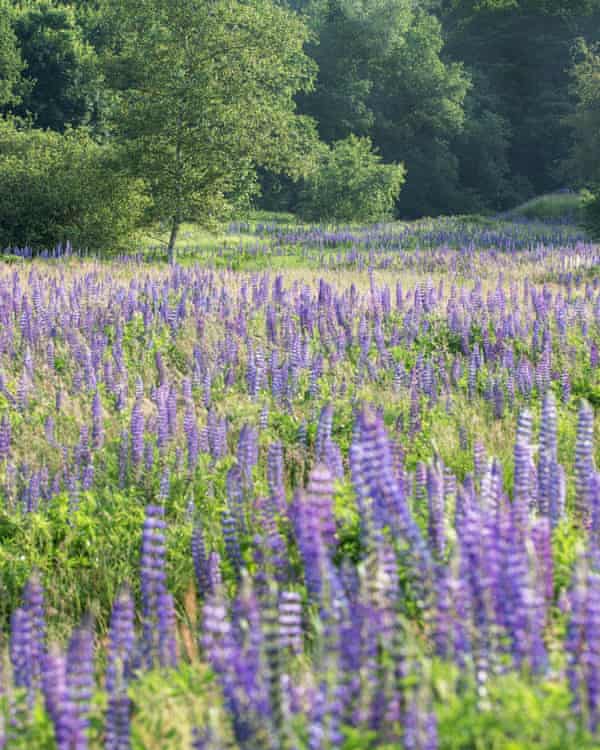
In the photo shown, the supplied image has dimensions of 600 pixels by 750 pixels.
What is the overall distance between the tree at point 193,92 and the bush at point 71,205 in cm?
129

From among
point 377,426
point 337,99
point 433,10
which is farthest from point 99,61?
point 433,10

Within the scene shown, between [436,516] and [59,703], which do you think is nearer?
[59,703]

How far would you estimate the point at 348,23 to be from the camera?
180ft

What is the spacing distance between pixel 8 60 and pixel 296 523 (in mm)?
45223

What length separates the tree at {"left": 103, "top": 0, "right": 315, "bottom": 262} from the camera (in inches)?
814

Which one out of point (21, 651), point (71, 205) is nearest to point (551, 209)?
point (71, 205)

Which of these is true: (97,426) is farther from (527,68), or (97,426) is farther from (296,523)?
(527,68)

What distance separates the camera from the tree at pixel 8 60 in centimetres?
4312

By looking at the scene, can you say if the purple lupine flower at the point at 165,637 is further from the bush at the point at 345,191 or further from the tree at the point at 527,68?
the tree at the point at 527,68

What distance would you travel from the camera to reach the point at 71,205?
907 inches

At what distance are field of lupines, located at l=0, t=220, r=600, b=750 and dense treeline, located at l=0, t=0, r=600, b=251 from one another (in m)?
9.99

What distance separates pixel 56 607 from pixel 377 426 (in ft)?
8.18

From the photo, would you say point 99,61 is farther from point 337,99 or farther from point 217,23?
point 337,99

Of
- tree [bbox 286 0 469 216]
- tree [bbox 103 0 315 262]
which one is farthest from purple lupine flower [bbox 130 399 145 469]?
tree [bbox 286 0 469 216]
